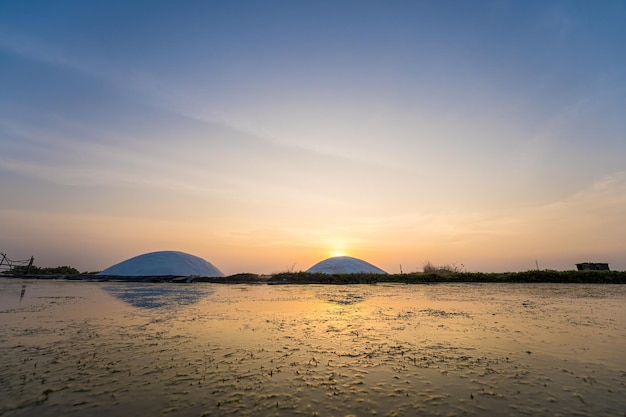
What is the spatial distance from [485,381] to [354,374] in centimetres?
310

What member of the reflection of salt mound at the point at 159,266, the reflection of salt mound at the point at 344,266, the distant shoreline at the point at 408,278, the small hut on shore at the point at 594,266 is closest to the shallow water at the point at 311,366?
the distant shoreline at the point at 408,278

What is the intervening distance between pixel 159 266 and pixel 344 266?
45.2 m

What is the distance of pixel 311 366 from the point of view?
882cm

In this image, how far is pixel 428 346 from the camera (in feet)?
36.0

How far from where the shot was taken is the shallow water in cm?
629

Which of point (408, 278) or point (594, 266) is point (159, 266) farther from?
point (594, 266)

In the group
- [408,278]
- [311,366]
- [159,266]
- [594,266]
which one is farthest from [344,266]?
[311,366]

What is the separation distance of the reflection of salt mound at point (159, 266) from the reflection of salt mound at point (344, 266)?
3060 cm

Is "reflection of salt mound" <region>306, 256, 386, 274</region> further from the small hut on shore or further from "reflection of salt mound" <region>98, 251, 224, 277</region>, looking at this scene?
the small hut on shore

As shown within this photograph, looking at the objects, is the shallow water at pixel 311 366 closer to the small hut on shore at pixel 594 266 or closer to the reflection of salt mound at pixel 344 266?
the small hut on shore at pixel 594 266

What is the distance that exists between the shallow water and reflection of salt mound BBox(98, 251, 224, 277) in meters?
62.0

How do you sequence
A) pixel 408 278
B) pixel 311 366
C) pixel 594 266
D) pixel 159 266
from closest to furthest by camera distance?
pixel 311 366 < pixel 594 266 < pixel 408 278 < pixel 159 266

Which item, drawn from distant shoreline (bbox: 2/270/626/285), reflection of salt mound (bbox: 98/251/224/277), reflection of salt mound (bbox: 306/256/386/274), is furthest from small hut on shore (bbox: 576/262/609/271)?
reflection of salt mound (bbox: 98/251/224/277)

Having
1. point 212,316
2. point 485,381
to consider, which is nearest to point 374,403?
point 485,381
